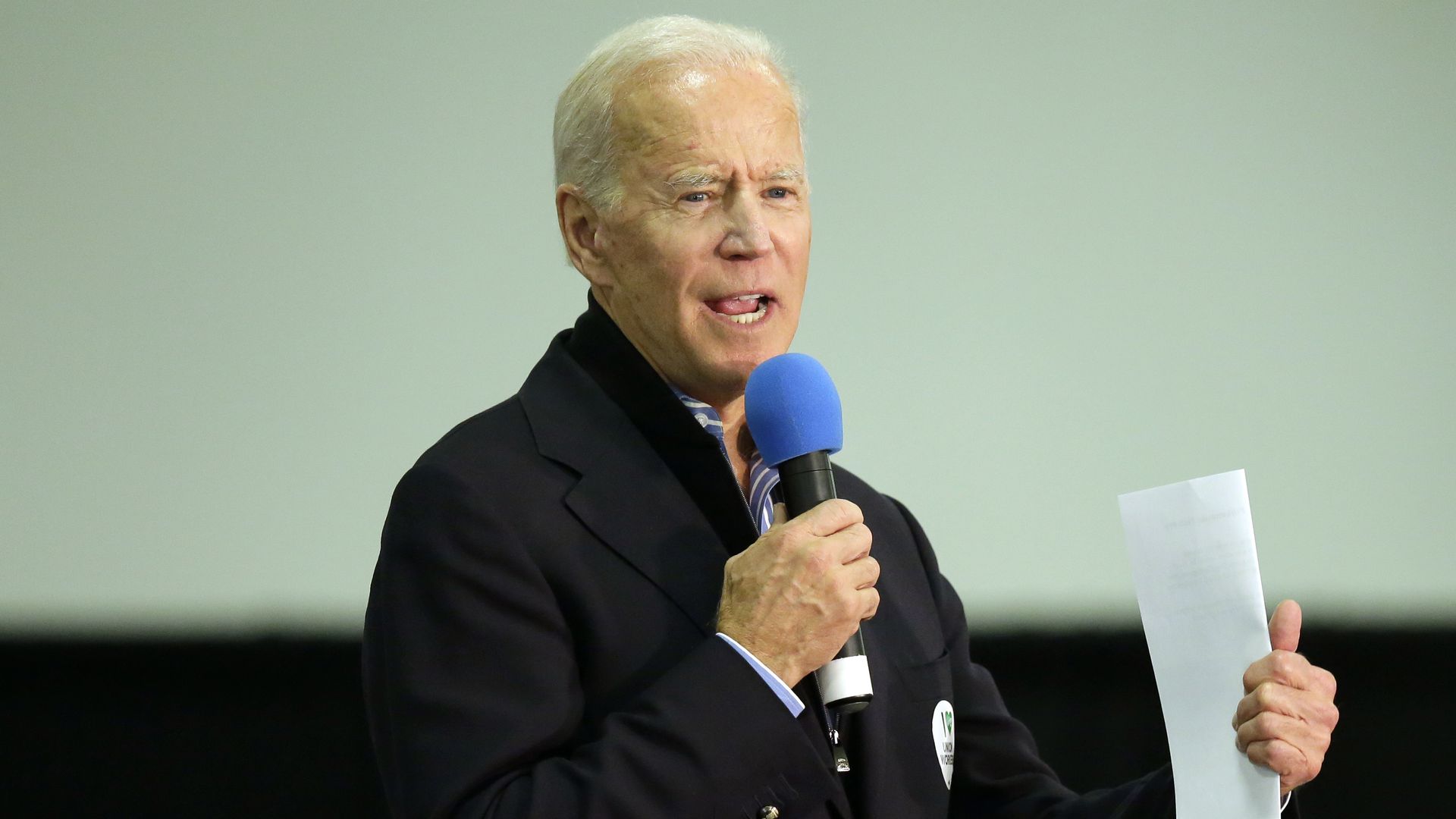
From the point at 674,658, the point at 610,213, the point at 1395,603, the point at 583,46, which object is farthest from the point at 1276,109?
the point at 674,658

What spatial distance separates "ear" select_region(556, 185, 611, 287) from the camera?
1852 mm

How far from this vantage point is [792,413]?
5.15 ft

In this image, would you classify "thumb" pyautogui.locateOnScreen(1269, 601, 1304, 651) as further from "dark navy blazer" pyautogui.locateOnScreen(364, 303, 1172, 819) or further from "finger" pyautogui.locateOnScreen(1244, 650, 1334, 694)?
"dark navy blazer" pyautogui.locateOnScreen(364, 303, 1172, 819)

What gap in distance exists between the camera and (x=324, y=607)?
10.7ft

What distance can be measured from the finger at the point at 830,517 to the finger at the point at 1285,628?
484 mm

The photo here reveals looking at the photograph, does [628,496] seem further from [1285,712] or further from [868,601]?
[1285,712]

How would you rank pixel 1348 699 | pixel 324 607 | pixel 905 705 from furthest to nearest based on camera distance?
pixel 1348 699
pixel 324 607
pixel 905 705

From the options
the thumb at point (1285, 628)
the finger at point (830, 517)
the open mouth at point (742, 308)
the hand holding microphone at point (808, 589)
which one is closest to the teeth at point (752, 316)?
the open mouth at point (742, 308)

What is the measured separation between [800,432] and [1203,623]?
496mm

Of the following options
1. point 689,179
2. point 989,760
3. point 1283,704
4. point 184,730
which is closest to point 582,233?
point 689,179

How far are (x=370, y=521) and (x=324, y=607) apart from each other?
0.75 ft

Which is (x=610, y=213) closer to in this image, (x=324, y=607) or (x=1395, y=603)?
(x=324, y=607)

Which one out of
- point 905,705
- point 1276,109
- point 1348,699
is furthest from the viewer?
point 1276,109

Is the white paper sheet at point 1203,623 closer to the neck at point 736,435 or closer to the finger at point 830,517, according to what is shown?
the finger at point 830,517
